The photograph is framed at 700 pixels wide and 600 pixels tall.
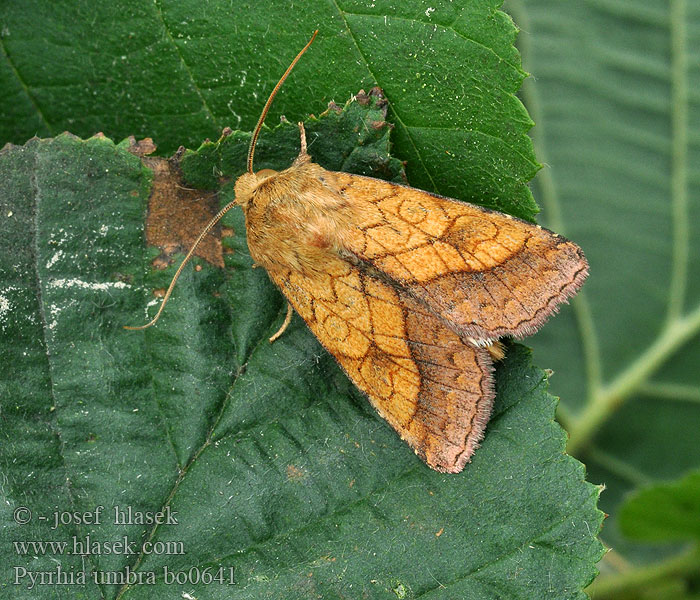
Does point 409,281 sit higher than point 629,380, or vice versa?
point 409,281

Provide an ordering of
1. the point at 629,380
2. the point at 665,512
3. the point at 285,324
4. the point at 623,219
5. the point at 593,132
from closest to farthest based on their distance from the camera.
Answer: the point at 285,324
the point at 665,512
the point at 593,132
the point at 623,219
the point at 629,380

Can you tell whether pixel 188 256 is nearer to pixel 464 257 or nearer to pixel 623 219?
pixel 464 257

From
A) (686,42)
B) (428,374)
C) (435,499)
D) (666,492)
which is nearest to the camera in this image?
(435,499)

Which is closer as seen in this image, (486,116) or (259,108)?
(486,116)

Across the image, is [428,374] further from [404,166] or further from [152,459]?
[152,459]

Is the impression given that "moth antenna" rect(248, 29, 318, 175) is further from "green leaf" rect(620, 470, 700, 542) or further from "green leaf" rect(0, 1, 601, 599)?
"green leaf" rect(620, 470, 700, 542)

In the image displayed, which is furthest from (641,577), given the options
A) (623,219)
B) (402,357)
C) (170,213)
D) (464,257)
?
(170,213)

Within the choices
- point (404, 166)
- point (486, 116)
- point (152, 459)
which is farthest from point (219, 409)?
point (486, 116)

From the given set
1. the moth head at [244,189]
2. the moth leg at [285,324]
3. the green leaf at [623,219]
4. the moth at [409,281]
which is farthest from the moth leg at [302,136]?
the green leaf at [623,219]
